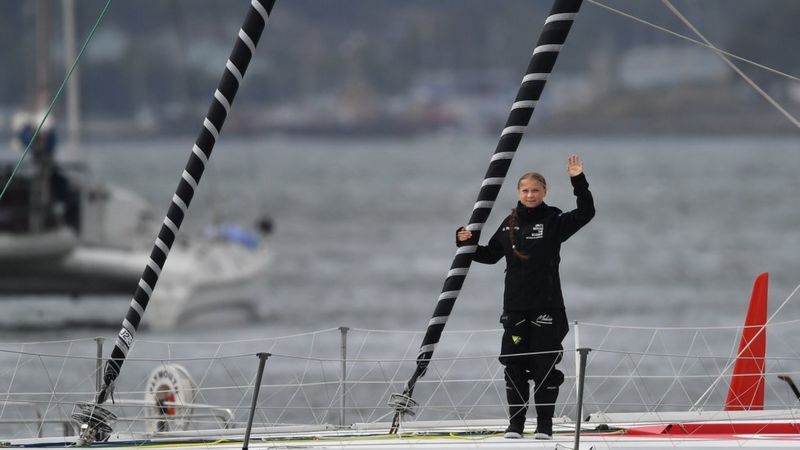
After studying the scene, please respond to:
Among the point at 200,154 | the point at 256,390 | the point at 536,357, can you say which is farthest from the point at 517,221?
the point at 200,154

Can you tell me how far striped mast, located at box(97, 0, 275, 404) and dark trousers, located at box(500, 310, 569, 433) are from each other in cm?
281

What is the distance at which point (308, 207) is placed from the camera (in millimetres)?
106688

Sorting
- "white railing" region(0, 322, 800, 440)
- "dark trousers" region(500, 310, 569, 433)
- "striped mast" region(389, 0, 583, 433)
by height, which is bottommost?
"dark trousers" region(500, 310, 569, 433)

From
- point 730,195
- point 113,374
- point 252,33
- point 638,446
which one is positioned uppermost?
point 730,195

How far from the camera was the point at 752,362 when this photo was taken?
13523 mm

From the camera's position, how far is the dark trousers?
1159 centimetres

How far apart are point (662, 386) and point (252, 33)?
43.7 feet

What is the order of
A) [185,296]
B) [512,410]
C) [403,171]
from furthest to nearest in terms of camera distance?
[403,171]
[185,296]
[512,410]

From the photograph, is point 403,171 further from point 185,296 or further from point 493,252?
point 493,252

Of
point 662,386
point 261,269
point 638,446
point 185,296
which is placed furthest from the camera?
point 261,269

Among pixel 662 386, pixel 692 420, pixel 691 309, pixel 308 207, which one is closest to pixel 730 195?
pixel 308 207

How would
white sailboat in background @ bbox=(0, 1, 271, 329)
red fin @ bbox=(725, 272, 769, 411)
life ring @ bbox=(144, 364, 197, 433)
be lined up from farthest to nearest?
white sailboat in background @ bbox=(0, 1, 271, 329) < life ring @ bbox=(144, 364, 197, 433) < red fin @ bbox=(725, 272, 769, 411)

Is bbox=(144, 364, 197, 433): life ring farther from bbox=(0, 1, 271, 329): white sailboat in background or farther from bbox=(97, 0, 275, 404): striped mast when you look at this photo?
bbox=(0, 1, 271, 329): white sailboat in background

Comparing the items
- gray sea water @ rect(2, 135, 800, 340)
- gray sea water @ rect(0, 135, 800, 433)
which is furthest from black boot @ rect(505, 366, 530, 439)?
gray sea water @ rect(2, 135, 800, 340)
